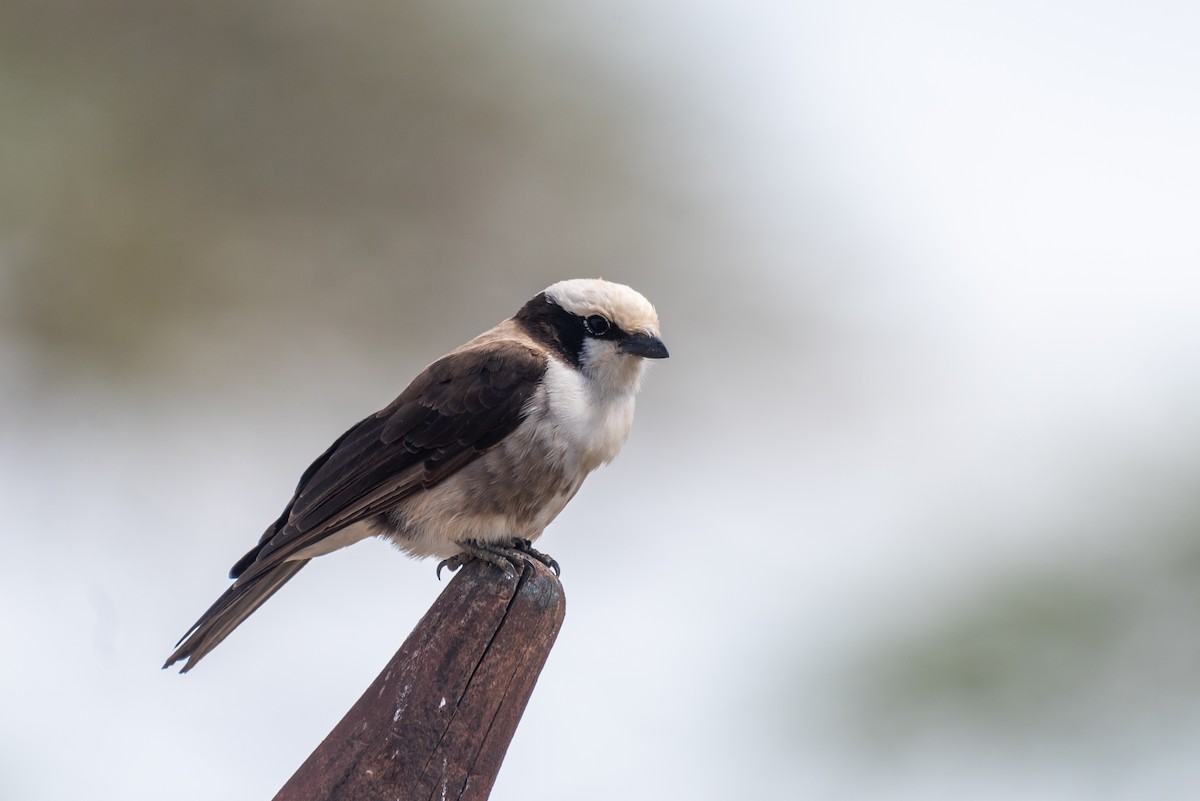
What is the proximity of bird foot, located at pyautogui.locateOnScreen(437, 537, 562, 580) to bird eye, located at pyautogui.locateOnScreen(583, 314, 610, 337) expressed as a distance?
80 centimetres

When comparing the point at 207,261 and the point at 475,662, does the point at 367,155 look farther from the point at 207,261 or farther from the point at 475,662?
the point at 475,662

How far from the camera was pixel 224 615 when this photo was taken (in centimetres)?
372

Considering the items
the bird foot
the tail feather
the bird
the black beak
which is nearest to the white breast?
the bird

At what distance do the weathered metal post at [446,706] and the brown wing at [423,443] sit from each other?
119cm

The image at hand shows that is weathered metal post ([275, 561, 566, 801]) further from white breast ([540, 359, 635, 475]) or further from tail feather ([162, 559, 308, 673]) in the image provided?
white breast ([540, 359, 635, 475])

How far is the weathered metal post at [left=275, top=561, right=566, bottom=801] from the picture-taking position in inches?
101

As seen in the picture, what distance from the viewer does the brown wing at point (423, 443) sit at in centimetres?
408

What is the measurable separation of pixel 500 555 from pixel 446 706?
3.45 feet

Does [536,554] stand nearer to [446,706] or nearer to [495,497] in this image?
[495,497]

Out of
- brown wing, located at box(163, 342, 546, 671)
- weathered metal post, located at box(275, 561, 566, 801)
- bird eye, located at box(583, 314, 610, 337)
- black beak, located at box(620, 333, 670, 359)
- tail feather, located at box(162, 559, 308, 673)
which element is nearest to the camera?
weathered metal post, located at box(275, 561, 566, 801)

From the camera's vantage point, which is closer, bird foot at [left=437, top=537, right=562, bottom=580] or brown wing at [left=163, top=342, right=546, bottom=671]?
bird foot at [left=437, top=537, right=562, bottom=580]

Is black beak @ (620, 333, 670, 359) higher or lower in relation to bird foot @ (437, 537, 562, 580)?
higher

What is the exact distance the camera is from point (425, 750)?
261cm

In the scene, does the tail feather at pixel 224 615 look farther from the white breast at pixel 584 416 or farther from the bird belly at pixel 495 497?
the white breast at pixel 584 416
